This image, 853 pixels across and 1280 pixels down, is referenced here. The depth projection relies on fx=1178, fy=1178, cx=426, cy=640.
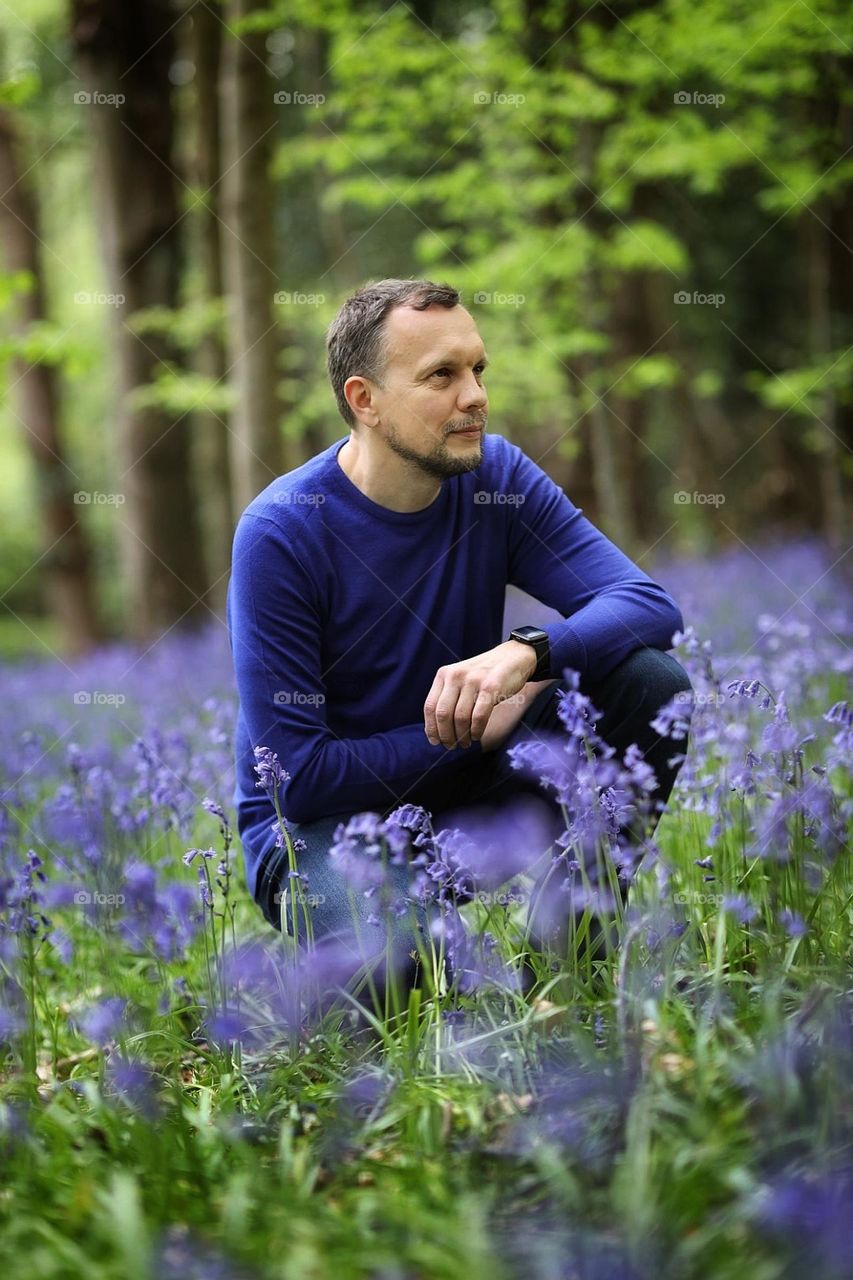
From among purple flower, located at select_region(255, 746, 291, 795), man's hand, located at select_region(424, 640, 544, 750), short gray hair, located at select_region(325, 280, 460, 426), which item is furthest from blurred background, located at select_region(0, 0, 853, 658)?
purple flower, located at select_region(255, 746, 291, 795)

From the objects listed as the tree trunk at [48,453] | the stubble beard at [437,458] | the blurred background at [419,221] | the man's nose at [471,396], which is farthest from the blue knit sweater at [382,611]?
the tree trunk at [48,453]

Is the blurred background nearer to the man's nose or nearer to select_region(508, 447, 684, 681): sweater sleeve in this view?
select_region(508, 447, 684, 681): sweater sleeve

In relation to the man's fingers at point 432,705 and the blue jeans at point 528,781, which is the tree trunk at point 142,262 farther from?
the man's fingers at point 432,705

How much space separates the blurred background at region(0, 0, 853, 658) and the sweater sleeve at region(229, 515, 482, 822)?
10.0 feet

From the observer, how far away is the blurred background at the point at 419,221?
278 inches

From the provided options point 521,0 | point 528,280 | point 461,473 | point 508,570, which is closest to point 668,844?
point 508,570

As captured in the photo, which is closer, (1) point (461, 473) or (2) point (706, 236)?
(1) point (461, 473)

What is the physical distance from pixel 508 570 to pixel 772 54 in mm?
6478

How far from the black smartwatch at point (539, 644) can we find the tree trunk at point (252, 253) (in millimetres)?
4302

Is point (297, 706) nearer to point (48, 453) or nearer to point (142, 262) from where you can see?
point (142, 262)

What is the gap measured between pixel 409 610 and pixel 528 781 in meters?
0.52

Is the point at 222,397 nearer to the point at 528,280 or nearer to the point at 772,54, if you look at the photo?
the point at 528,280

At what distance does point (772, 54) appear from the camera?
796cm

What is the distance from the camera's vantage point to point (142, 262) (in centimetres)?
962
